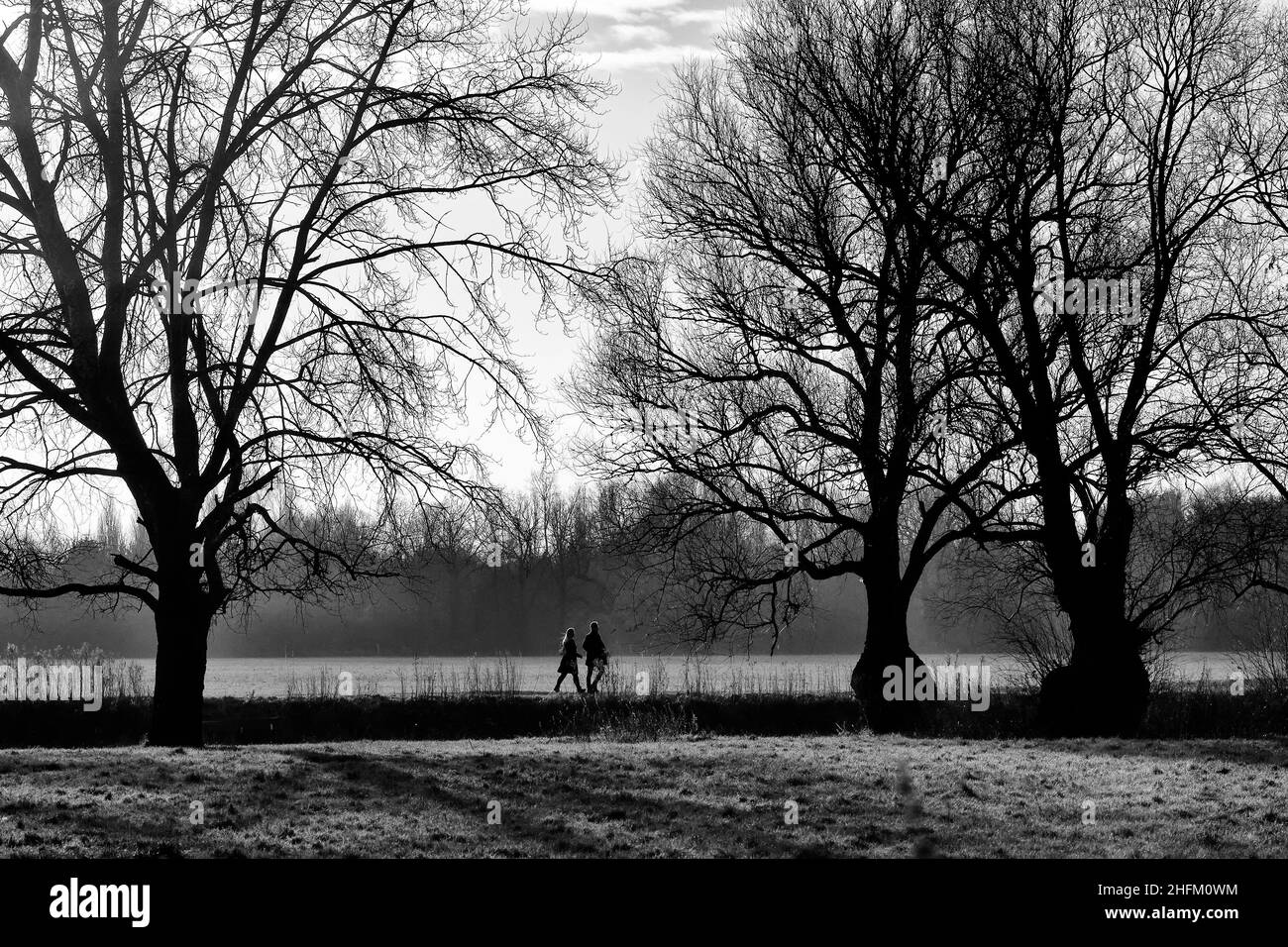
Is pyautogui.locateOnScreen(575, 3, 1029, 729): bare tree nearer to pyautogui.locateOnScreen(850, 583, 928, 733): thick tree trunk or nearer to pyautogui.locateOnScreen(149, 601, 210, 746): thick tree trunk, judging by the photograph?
pyautogui.locateOnScreen(850, 583, 928, 733): thick tree trunk

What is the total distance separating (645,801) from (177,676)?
8.53m

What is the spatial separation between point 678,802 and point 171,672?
8.81m

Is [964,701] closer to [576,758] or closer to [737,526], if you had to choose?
[737,526]

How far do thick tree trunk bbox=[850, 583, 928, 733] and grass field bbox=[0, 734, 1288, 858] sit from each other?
6428mm

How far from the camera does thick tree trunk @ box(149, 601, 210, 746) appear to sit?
51.0 ft

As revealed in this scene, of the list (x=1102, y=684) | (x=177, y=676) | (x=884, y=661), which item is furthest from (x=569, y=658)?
(x=1102, y=684)

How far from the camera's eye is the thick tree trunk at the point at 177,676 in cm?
1555

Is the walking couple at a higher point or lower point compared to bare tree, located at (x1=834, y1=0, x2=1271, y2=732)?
lower

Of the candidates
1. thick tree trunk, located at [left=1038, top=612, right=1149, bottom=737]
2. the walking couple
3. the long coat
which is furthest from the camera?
the long coat

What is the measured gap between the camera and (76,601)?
17953 mm

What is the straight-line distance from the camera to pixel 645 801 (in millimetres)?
9562

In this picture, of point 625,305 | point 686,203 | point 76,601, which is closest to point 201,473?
point 76,601

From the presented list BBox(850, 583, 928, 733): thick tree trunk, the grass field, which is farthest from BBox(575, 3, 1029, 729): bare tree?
the grass field

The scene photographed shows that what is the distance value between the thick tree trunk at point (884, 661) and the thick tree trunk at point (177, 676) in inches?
404
